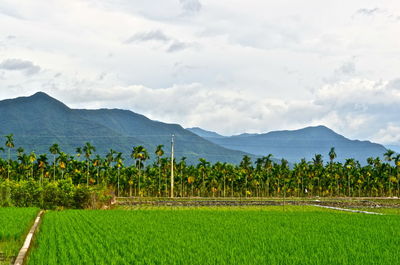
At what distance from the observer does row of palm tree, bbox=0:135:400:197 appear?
114250 millimetres

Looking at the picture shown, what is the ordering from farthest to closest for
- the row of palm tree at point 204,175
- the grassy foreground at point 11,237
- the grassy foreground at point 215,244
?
the row of palm tree at point 204,175, the grassy foreground at point 11,237, the grassy foreground at point 215,244

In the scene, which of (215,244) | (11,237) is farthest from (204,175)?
(215,244)

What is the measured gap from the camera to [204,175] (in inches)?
4793

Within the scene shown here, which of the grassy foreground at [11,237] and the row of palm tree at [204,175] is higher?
the row of palm tree at [204,175]

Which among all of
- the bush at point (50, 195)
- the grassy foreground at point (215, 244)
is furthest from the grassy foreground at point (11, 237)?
the bush at point (50, 195)

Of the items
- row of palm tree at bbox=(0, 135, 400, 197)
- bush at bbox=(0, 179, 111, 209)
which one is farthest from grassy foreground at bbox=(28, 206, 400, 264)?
row of palm tree at bbox=(0, 135, 400, 197)

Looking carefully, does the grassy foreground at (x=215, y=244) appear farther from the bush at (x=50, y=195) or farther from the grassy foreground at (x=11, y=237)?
the bush at (x=50, y=195)

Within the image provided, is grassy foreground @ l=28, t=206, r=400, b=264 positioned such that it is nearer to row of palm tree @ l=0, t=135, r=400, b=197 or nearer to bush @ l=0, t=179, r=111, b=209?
bush @ l=0, t=179, r=111, b=209

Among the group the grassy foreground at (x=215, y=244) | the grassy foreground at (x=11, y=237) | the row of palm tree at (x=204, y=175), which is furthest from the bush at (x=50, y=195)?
the row of palm tree at (x=204, y=175)

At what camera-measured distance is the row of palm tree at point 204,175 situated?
375ft

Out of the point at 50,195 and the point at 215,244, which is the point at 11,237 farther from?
the point at 50,195

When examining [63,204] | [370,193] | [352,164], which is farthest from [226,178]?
[63,204]

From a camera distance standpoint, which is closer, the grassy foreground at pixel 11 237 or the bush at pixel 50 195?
the grassy foreground at pixel 11 237

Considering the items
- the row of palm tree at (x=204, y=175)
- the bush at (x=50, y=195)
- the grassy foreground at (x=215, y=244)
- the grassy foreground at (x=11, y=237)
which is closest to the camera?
the grassy foreground at (x=215, y=244)
